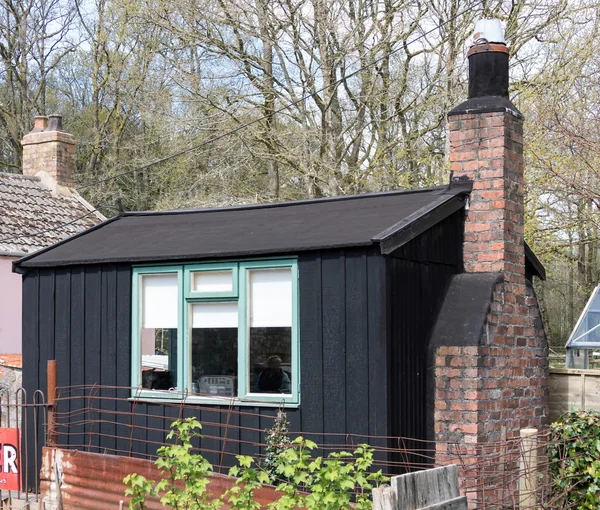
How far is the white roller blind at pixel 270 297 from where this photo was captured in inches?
344

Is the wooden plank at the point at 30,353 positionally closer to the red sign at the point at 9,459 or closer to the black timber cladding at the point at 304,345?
the black timber cladding at the point at 304,345

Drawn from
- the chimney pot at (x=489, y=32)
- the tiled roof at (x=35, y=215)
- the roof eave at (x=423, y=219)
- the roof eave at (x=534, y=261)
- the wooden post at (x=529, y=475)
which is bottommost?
the wooden post at (x=529, y=475)

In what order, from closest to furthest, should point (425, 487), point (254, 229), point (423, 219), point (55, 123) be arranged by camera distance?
1. point (425, 487)
2. point (423, 219)
3. point (254, 229)
4. point (55, 123)

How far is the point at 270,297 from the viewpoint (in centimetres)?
881

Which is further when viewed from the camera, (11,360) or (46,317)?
(11,360)

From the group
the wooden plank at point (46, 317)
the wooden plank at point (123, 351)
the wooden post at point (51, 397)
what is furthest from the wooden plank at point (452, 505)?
the wooden plank at point (46, 317)

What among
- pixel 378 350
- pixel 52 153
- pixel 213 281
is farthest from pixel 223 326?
pixel 52 153

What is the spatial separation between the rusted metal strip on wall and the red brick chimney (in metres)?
2.98

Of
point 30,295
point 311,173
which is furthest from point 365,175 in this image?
point 30,295

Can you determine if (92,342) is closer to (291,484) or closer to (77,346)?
(77,346)

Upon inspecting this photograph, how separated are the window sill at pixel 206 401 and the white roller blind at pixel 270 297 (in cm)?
73

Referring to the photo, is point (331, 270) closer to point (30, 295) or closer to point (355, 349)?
point (355, 349)

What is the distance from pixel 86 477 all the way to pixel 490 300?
445 centimetres

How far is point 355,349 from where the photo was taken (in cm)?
831
